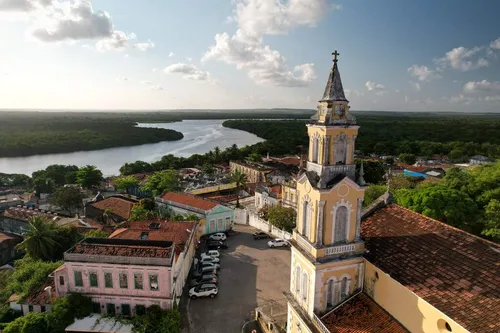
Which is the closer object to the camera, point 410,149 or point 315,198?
point 315,198

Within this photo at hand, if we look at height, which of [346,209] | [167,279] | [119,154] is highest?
[346,209]

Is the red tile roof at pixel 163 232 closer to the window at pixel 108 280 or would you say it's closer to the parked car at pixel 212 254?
the parked car at pixel 212 254

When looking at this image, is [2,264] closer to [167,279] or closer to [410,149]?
[167,279]

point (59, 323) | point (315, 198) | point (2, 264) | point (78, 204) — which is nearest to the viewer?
point (315, 198)

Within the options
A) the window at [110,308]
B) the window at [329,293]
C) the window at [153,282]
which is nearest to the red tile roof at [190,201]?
the window at [153,282]

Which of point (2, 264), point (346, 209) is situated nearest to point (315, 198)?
point (346, 209)

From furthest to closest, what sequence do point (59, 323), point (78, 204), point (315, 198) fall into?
1. point (78, 204)
2. point (59, 323)
3. point (315, 198)

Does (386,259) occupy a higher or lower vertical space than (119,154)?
higher
